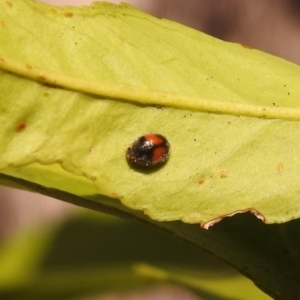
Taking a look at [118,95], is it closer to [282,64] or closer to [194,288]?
[282,64]

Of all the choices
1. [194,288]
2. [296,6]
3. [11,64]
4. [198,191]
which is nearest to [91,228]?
[194,288]

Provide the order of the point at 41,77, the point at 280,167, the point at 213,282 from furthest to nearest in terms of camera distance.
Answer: the point at 213,282 < the point at 280,167 < the point at 41,77

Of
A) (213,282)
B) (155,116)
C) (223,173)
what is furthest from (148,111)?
(213,282)

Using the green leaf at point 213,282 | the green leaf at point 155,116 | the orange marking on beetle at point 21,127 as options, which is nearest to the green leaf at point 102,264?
the green leaf at point 213,282

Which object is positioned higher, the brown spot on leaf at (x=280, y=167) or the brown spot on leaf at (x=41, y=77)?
the brown spot on leaf at (x=280, y=167)

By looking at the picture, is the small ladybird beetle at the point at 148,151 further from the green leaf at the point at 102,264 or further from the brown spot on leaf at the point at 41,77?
the green leaf at the point at 102,264

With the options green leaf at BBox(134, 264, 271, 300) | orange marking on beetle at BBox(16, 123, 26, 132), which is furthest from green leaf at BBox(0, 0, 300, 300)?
green leaf at BBox(134, 264, 271, 300)

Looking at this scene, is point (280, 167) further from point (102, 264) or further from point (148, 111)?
point (102, 264)
